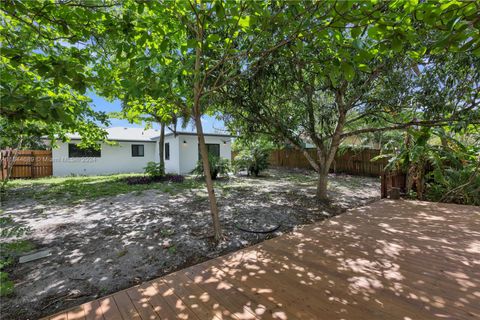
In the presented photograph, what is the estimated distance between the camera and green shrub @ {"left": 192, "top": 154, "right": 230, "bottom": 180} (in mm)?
11102

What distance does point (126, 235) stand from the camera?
13.5ft

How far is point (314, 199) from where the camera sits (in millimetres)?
6844

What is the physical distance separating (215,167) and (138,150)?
307 inches

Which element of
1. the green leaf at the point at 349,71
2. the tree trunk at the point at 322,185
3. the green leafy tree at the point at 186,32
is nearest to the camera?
the green leaf at the point at 349,71

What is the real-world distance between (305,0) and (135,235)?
4.20m

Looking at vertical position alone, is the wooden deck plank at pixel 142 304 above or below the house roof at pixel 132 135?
below

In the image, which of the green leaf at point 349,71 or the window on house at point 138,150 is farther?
the window on house at point 138,150

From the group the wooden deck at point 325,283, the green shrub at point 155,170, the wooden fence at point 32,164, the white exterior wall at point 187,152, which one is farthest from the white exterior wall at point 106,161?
the wooden deck at point 325,283

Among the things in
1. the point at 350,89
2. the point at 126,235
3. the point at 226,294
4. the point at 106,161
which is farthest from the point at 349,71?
the point at 106,161

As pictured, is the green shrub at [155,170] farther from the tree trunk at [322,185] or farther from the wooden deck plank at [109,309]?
the wooden deck plank at [109,309]

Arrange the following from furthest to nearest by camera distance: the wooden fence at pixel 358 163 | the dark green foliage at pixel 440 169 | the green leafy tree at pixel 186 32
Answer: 1. the wooden fence at pixel 358 163
2. the dark green foliage at pixel 440 169
3. the green leafy tree at pixel 186 32

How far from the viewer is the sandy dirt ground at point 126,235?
264 centimetres

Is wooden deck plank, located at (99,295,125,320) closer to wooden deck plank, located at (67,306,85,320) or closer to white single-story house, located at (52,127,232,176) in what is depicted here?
wooden deck plank, located at (67,306,85,320)

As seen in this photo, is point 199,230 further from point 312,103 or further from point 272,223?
point 312,103
